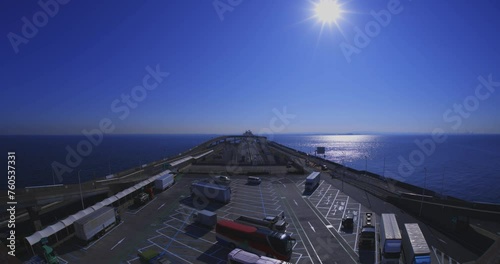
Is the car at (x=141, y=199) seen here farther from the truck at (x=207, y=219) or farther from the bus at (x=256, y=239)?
the bus at (x=256, y=239)

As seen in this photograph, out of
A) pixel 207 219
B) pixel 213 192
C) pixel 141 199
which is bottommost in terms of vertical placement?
pixel 207 219

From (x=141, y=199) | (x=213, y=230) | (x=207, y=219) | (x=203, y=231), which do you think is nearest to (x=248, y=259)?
(x=213, y=230)

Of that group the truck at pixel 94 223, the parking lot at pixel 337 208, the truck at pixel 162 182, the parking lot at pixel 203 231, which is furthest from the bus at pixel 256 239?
the truck at pixel 162 182

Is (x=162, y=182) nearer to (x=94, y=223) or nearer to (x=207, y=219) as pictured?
(x=94, y=223)

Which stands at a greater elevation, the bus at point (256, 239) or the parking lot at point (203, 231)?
the bus at point (256, 239)

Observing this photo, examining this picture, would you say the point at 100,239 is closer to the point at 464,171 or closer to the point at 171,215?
the point at 171,215

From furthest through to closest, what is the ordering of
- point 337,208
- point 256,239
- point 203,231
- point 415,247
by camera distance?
point 337,208 → point 203,231 → point 256,239 → point 415,247

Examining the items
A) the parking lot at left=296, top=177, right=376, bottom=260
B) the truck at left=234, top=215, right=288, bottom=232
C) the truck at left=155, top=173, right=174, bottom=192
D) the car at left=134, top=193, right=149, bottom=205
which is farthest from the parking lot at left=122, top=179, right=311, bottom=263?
the truck at left=155, top=173, right=174, bottom=192
